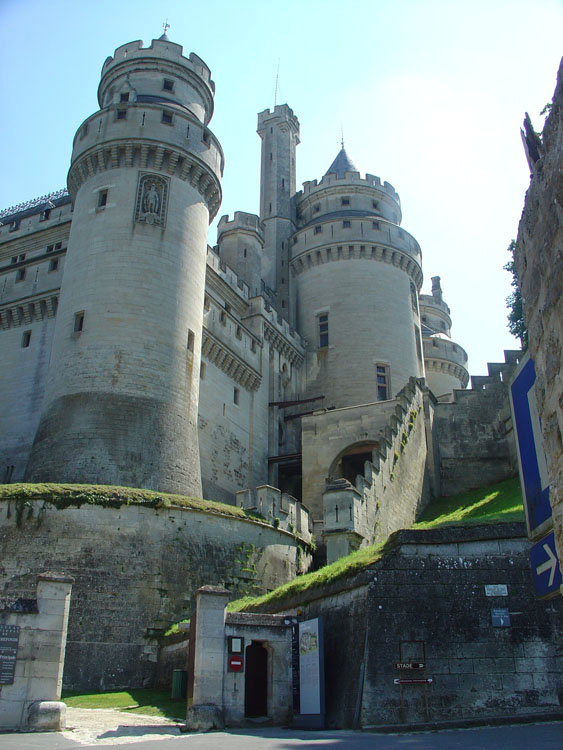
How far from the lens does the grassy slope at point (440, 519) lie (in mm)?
13977

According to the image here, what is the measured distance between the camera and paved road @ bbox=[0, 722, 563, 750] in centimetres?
912

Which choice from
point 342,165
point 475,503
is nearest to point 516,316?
point 475,503

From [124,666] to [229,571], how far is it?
4340 millimetres

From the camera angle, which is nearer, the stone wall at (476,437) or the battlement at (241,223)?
the stone wall at (476,437)

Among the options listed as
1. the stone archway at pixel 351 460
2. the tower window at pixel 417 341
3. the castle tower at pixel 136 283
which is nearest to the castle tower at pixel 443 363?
the tower window at pixel 417 341

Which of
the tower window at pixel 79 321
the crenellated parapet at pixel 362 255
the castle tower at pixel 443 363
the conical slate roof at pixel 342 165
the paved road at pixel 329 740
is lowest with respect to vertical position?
the paved road at pixel 329 740

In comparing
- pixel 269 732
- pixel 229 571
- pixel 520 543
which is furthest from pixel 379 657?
pixel 229 571

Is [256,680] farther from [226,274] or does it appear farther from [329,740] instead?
[226,274]

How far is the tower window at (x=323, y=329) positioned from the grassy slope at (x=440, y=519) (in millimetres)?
12542

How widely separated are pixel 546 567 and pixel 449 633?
24.0ft

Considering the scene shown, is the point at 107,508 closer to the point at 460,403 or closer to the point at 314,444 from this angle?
the point at 314,444

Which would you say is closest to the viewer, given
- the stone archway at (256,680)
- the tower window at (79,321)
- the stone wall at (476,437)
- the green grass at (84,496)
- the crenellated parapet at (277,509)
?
the stone archway at (256,680)

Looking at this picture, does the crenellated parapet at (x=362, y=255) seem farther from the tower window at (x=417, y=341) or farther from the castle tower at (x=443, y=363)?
the castle tower at (x=443, y=363)

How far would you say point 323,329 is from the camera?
135ft
